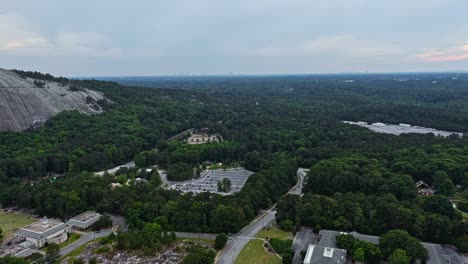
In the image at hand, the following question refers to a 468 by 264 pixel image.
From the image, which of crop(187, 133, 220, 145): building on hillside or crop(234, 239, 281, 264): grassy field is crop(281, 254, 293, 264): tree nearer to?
crop(234, 239, 281, 264): grassy field

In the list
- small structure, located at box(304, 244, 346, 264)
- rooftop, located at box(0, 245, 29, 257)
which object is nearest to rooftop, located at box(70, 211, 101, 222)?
rooftop, located at box(0, 245, 29, 257)

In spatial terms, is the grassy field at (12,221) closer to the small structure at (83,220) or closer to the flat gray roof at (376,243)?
the small structure at (83,220)

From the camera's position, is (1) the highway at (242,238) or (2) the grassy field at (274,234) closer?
(1) the highway at (242,238)

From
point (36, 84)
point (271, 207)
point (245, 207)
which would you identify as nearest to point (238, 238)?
point (245, 207)

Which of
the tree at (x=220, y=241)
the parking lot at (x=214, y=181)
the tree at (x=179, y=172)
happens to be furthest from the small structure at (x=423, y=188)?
the tree at (x=179, y=172)

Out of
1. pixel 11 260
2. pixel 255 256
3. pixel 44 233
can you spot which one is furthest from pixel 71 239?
pixel 255 256

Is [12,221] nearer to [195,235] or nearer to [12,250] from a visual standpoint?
[12,250]

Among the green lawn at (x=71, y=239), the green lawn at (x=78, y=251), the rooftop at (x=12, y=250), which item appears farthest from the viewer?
the green lawn at (x=71, y=239)
